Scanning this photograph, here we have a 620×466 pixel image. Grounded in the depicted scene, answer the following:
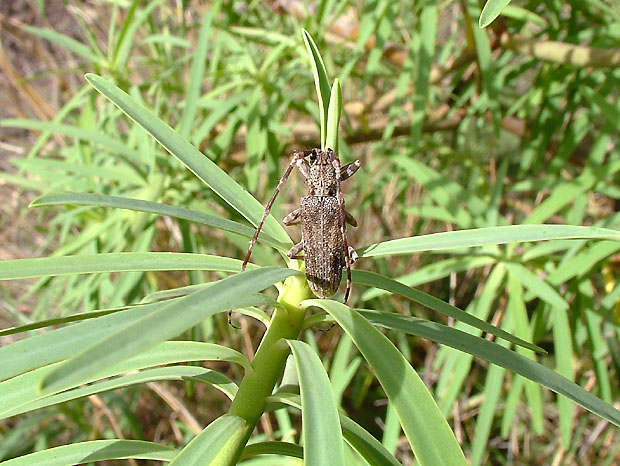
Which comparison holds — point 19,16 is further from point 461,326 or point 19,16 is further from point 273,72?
point 461,326

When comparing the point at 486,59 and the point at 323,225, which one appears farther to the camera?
the point at 486,59

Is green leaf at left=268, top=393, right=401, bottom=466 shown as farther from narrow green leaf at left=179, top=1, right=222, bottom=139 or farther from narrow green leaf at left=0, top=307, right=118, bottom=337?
narrow green leaf at left=179, top=1, right=222, bottom=139

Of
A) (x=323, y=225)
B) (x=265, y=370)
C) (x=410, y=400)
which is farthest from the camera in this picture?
(x=323, y=225)

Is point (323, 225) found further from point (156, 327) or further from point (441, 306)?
point (156, 327)

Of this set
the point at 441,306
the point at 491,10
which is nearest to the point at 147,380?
the point at 441,306

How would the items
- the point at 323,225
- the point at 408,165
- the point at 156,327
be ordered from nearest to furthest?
the point at 156,327 → the point at 323,225 → the point at 408,165
